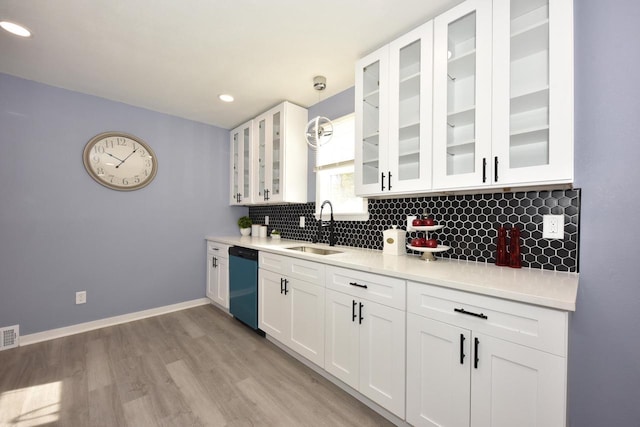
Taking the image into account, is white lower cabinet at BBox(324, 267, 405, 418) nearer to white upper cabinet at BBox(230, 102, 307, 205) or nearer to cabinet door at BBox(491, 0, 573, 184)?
cabinet door at BBox(491, 0, 573, 184)

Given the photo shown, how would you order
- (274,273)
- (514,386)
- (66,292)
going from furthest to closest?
(66,292) < (274,273) < (514,386)

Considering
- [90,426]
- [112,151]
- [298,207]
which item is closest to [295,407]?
[90,426]

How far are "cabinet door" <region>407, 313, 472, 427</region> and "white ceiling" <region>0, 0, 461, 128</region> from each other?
6.22 feet

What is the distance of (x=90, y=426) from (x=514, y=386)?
7.44 ft

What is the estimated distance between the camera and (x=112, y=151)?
3.06 metres

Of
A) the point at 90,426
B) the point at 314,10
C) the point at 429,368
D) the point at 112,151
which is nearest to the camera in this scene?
the point at 429,368

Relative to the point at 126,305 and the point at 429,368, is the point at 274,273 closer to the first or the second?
the point at 429,368

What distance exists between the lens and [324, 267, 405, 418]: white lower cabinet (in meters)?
1.54

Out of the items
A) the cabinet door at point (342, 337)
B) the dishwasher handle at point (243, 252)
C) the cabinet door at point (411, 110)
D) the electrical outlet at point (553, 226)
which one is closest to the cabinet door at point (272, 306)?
the dishwasher handle at point (243, 252)

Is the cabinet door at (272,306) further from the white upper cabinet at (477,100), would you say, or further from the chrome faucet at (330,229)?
the white upper cabinet at (477,100)

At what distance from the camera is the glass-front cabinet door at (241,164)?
368 cm

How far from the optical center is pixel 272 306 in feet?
8.29

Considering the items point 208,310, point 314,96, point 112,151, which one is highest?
point 314,96

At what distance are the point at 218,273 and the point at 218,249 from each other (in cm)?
30
